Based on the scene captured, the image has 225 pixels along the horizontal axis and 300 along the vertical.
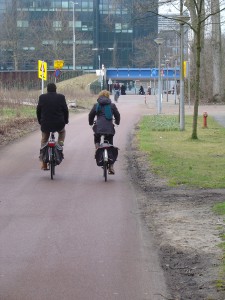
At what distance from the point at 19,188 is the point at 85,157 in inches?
208

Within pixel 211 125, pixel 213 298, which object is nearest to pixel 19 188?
pixel 213 298

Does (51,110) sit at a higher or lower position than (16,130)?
higher

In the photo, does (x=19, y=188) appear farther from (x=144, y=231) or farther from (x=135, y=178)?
(x=144, y=231)

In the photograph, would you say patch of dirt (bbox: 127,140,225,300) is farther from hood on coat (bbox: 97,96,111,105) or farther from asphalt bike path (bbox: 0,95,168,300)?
hood on coat (bbox: 97,96,111,105)

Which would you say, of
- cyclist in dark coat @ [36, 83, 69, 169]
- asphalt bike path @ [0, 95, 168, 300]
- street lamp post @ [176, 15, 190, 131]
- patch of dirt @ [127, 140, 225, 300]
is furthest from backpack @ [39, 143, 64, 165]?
street lamp post @ [176, 15, 190, 131]

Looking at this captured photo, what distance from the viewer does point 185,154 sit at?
17438mm

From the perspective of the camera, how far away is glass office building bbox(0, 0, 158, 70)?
72000mm

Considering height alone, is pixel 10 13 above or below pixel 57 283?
above

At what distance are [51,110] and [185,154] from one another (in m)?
5.00

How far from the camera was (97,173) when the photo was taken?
14.2 m

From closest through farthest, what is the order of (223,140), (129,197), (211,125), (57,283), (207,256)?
(57,283) < (207,256) < (129,197) < (223,140) < (211,125)

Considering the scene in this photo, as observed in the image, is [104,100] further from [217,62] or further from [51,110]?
[217,62]

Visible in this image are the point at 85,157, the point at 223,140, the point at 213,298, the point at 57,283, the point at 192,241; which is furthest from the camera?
the point at 223,140

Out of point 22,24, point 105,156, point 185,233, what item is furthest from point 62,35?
point 185,233
